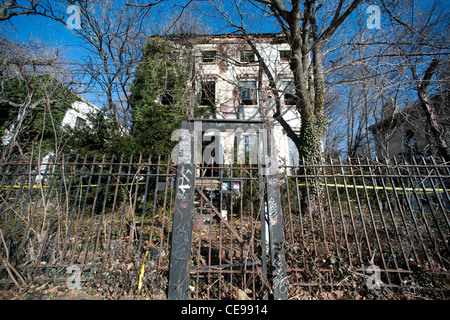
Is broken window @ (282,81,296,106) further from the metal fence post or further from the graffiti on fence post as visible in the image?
the graffiti on fence post

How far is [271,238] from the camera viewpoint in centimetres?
293

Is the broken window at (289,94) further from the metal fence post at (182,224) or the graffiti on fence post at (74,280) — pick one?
the graffiti on fence post at (74,280)

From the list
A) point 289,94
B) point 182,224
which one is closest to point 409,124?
point 289,94

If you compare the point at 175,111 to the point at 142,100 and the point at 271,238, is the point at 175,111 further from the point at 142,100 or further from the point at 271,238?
the point at 271,238

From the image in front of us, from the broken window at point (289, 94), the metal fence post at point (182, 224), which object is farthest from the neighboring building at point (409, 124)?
the metal fence post at point (182, 224)

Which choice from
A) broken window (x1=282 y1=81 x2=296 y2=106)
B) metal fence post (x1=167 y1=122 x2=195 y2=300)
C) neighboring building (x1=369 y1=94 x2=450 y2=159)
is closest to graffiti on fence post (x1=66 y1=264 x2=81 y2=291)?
metal fence post (x1=167 y1=122 x2=195 y2=300)

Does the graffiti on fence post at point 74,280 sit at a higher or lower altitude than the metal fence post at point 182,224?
lower

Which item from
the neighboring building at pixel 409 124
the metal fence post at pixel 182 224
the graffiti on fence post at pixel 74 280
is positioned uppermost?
the neighboring building at pixel 409 124

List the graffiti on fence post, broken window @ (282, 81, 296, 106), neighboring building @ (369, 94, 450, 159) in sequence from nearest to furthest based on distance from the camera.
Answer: the graffiti on fence post
broken window @ (282, 81, 296, 106)
neighboring building @ (369, 94, 450, 159)

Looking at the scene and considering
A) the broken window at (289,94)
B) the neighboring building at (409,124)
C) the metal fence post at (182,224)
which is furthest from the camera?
the neighboring building at (409,124)

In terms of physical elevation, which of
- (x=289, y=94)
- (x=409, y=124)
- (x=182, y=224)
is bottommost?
(x=182, y=224)

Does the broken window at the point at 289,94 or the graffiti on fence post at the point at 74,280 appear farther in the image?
the broken window at the point at 289,94

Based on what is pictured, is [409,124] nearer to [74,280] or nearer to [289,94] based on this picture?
[289,94]

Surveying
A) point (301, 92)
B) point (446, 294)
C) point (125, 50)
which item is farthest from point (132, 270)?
point (125, 50)
